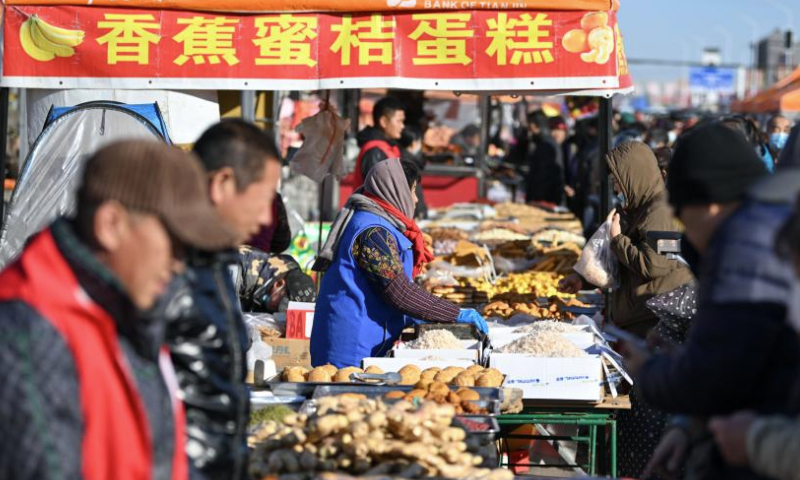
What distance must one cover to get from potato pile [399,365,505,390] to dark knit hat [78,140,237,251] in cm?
241

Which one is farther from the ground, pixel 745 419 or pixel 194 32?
pixel 194 32

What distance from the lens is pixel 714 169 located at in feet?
8.67

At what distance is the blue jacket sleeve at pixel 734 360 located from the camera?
2373 mm

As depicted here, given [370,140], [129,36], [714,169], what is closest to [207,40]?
[129,36]

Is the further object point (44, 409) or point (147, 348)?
point (147, 348)

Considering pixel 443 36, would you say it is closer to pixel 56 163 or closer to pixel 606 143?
pixel 606 143

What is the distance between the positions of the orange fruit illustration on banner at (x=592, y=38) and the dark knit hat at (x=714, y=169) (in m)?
3.66

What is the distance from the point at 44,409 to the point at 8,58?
482 centimetres

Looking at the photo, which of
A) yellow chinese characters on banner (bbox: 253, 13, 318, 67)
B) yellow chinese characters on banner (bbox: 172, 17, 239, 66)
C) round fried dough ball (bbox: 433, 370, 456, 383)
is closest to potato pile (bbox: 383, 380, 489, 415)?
round fried dough ball (bbox: 433, 370, 456, 383)

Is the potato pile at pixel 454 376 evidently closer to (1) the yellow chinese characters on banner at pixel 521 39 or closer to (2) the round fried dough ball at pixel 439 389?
(2) the round fried dough ball at pixel 439 389

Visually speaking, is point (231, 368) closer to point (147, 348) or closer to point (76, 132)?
point (147, 348)

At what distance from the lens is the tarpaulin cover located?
6.25 m

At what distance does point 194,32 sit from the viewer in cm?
635

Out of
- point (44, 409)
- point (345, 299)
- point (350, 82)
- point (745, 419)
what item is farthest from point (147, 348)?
point (350, 82)
